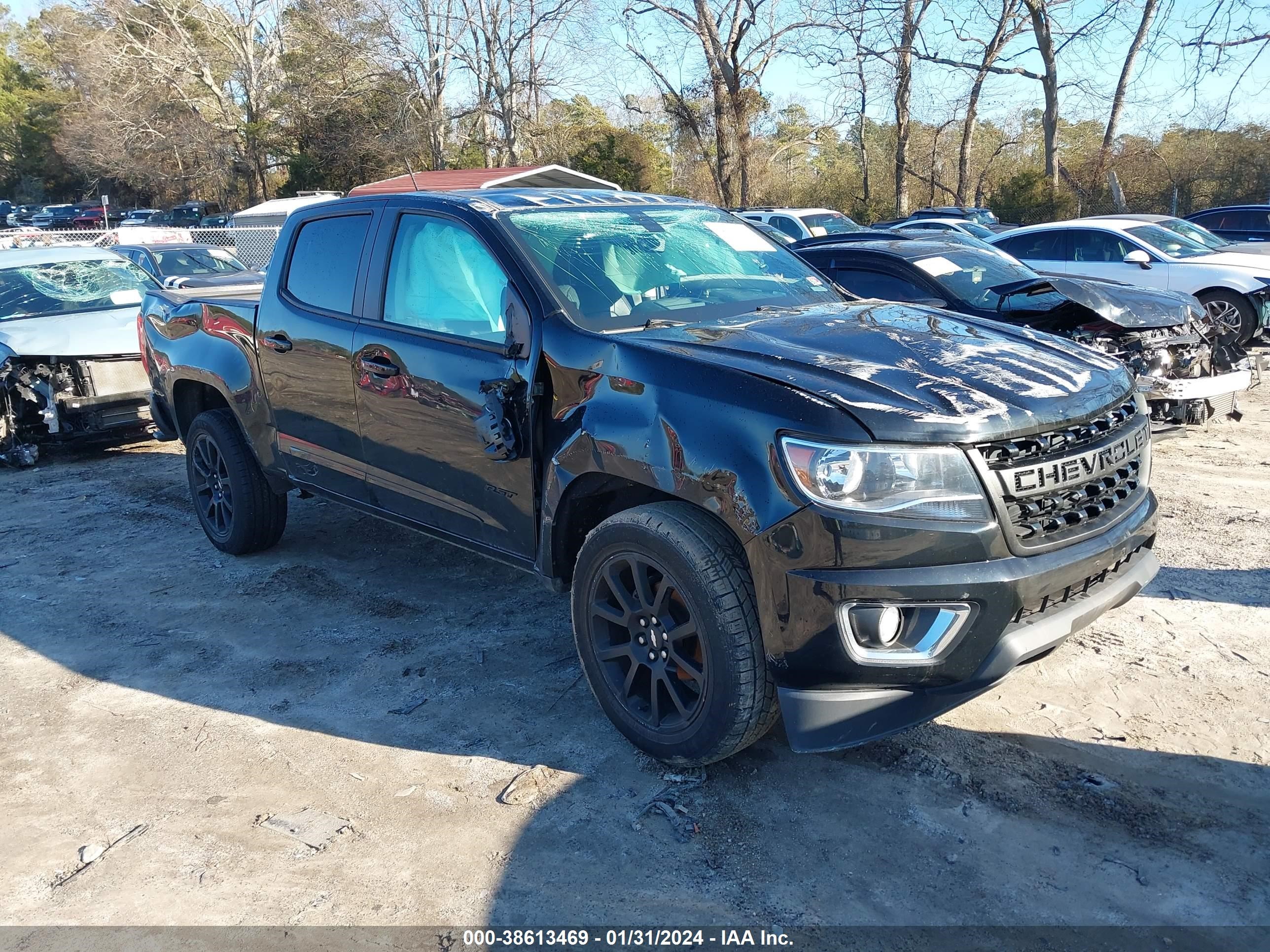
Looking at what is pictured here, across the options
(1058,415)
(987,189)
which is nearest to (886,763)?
(1058,415)

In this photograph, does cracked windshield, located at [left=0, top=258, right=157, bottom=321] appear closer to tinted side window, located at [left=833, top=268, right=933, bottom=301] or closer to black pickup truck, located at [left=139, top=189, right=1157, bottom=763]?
black pickup truck, located at [left=139, top=189, right=1157, bottom=763]

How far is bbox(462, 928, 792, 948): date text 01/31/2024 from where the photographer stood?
105 inches

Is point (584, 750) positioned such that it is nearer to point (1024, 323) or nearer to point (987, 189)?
point (1024, 323)

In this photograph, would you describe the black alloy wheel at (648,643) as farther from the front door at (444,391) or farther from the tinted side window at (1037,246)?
the tinted side window at (1037,246)

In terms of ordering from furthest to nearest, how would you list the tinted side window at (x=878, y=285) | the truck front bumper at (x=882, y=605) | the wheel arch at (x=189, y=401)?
the tinted side window at (x=878, y=285) → the wheel arch at (x=189, y=401) → the truck front bumper at (x=882, y=605)

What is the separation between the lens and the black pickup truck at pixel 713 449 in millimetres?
2842

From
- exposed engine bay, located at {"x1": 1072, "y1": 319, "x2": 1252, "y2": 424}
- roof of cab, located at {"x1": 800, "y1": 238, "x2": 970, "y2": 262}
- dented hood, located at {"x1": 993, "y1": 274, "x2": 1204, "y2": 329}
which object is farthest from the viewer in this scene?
roof of cab, located at {"x1": 800, "y1": 238, "x2": 970, "y2": 262}

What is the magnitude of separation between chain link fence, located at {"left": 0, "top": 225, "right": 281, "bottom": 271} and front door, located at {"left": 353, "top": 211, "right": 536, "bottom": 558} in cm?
1376

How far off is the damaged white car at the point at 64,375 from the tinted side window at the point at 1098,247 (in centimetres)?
1078

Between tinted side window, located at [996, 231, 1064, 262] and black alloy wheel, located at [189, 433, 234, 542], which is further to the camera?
tinted side window, located at [996, 231, 1064, 262]

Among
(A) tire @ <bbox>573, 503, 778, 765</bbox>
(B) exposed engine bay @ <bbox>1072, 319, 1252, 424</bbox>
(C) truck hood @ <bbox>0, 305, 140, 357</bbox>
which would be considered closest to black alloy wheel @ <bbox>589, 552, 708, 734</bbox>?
(A) tire @ <bbox>573, 503, 778, 765</bbox>

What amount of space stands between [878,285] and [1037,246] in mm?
6749

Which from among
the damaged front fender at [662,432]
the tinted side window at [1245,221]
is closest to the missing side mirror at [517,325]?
the damaged front fender at [662,432]

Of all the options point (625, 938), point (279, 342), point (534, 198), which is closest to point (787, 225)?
point (279, 342)
